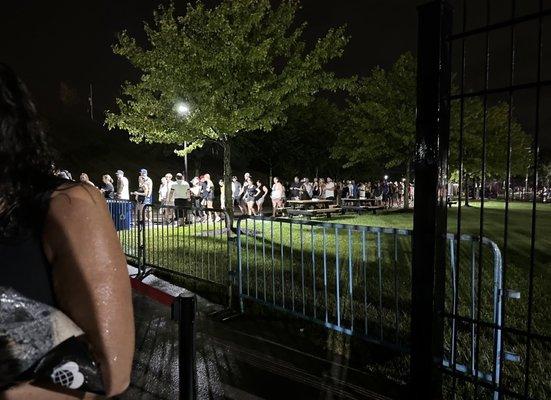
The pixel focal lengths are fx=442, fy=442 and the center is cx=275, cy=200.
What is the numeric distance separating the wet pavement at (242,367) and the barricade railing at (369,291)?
1.52 feet

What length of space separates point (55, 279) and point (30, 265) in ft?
0.23

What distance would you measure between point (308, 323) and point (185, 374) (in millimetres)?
3198

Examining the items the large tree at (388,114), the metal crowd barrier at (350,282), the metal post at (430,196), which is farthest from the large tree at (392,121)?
the metal post at (430,196)

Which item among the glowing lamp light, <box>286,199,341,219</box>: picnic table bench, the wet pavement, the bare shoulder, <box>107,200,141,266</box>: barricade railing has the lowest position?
the wet pavement

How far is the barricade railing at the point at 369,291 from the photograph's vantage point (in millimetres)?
3756

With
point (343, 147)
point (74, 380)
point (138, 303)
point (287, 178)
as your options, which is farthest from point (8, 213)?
point (287, 178)

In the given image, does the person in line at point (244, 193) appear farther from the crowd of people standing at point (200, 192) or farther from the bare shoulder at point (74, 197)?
the bare shoulder at point (74, 197)

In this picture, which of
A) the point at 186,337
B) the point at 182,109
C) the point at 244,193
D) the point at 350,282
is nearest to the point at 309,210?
the point at 244,193

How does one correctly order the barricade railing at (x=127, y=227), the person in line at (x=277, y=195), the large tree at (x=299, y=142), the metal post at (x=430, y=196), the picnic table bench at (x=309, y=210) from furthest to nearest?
the large tree at (x=299, y=142) → the person in line at (x=277, y=195) → the picnic table bench at (x=309, y=210) → the barricade railing at (x=127, y=227) → the metal post at (x=430, y=196)

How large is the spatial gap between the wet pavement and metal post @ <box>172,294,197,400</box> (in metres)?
1.33

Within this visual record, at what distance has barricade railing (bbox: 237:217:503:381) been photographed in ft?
12.3

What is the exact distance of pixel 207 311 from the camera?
19.1 ft

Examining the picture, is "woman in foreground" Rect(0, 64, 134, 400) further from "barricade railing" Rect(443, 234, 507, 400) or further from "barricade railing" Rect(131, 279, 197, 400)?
"barricade railing" Rect(443, 234, 507, 400)

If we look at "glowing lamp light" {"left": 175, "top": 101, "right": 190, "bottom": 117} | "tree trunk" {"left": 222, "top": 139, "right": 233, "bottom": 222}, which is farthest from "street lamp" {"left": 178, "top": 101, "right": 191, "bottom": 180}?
"tree trunk" {"left": 222, "top": 139, "right": 233, "bottom": 222}
